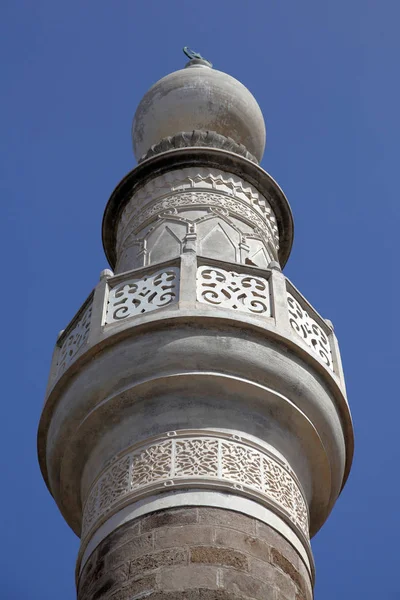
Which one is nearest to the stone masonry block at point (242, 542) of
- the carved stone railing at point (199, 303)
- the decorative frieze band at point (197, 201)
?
the carved stone railing at point (199, 303)

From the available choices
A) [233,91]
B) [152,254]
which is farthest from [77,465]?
[233,91]

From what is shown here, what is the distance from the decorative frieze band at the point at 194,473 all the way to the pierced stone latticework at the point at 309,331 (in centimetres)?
96

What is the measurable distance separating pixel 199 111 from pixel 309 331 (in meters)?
3.42

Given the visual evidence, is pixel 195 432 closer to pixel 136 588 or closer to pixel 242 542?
pixel 242 542

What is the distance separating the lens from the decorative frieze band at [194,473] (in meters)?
6.41

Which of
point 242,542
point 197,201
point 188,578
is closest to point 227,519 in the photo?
point 242,542

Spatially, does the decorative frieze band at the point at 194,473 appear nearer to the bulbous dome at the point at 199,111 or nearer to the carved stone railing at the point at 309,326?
the carved stone railing at the point at 309,326

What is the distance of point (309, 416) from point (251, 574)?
1.46 meters

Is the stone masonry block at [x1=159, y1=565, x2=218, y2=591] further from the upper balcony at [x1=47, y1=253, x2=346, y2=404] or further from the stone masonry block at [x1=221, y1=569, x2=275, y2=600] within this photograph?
the upper balcony at [x1=47, y1=253, x2=346, y2=404]

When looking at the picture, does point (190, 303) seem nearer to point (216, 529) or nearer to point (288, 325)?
point (288, 325)

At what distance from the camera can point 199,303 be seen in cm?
713

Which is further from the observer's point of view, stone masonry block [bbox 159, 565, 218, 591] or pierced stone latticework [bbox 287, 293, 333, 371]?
pierced stone latticework [bbox 287, 293, 333, 371]

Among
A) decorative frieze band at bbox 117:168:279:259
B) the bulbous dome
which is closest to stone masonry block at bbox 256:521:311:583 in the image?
decorative frieze band at bbox 117:168:279:259

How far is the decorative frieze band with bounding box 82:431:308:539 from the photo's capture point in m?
6.41
